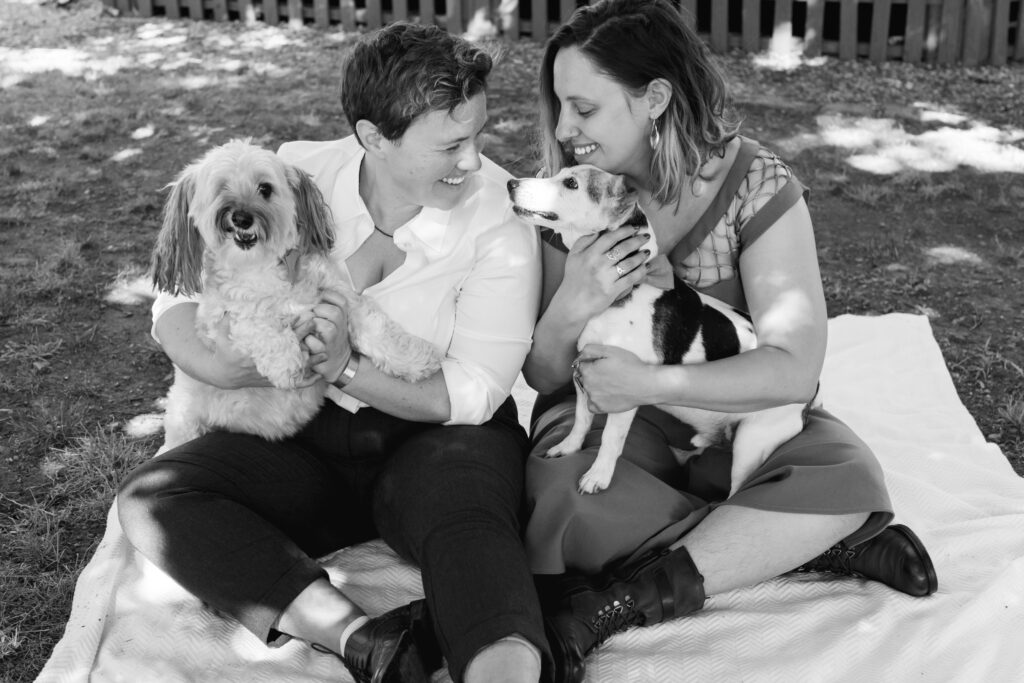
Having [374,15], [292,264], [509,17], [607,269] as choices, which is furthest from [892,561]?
[374,15]

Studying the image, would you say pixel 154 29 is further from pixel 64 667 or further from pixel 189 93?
pixel 64 667

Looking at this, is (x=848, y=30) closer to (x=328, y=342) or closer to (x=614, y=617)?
(x=328, y=342)

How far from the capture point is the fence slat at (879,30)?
8.59m

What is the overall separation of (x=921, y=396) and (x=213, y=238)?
3.02 meters

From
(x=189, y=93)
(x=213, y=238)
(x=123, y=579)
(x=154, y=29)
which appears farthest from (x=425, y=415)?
(x=154, y=29)

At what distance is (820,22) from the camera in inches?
344

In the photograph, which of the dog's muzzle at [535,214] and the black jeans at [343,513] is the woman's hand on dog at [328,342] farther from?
the dog's muzzle at [535,214]

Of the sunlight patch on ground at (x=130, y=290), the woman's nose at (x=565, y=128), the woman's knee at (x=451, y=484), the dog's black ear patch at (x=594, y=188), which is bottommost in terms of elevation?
the sunlight patch on ground at (x=130, y=290)

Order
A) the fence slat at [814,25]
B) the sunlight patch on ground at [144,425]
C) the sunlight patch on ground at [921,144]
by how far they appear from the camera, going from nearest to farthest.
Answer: the sunlight patch on ground at [144,425], the sunlight patch on ground at [921,144], the fence slat at [814,25]

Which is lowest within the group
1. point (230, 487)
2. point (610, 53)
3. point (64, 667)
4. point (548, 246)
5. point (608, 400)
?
point (64, 667)

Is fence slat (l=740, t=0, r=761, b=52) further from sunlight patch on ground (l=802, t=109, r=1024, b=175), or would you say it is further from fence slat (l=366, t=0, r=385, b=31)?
fence slat (l=366, t=0, r=385, b=31)

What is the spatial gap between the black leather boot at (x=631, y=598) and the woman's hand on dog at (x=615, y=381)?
1.47ft

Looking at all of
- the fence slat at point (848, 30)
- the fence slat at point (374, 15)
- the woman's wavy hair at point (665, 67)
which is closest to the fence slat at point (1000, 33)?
the fence slat at point (848, 30)

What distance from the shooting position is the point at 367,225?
10.5 feet
